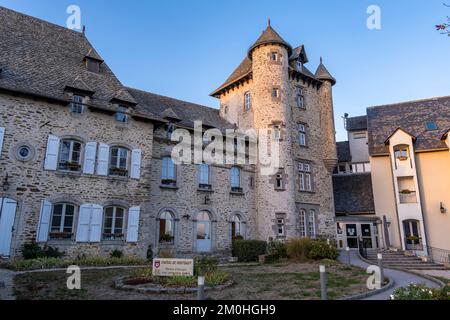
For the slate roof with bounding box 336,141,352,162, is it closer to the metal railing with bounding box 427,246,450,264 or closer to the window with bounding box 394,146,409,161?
the window with bounding box 394,146,409,161

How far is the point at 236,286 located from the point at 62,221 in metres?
8.44

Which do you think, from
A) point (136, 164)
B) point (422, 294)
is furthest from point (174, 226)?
point (422, 294)

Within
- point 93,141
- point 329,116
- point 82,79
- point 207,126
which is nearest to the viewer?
point 93,141

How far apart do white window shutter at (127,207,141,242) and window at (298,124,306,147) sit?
12072 mm

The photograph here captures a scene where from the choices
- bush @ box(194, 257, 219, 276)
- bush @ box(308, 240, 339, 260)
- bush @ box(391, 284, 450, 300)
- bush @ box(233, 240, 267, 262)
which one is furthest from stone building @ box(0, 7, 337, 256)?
bush @ box(391, 284, 450, 300)

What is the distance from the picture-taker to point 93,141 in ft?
48.6

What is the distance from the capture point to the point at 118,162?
15484 mm

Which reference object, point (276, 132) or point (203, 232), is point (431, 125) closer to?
point (276, 132)

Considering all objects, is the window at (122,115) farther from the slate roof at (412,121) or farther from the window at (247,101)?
the slate roof at (412,121)

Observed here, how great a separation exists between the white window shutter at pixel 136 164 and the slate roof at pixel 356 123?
1858cm

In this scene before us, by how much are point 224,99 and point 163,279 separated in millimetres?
18101
